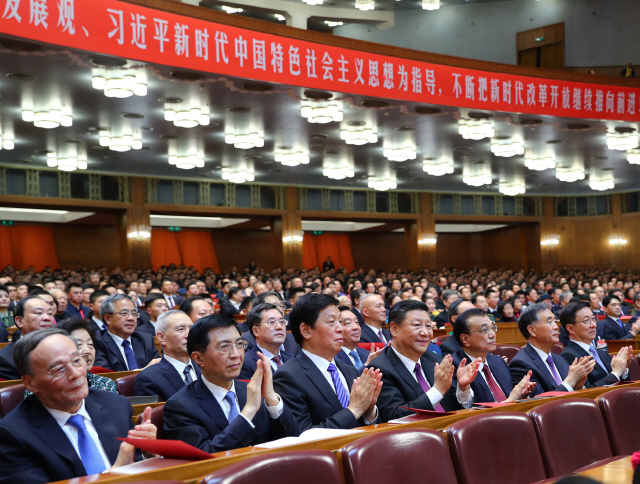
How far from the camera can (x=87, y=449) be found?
229 cm

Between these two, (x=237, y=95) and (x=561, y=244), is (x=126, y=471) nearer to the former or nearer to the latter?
(x=237, y=95)

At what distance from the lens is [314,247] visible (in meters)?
20.7

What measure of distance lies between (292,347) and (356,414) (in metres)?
2.56

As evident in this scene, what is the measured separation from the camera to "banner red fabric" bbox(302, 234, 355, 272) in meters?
20.5

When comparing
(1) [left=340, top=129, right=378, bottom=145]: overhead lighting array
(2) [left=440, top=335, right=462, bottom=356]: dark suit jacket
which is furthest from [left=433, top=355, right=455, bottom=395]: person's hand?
(1) [left=340, top=129, right=378, bottom=145]: overhead lighting array

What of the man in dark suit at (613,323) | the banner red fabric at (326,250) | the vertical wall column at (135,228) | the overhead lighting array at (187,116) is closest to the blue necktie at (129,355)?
the overhead lighting array at (187,116)

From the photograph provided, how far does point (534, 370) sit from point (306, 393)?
1.72 metres

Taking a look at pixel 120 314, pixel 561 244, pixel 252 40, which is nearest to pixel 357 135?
pixel 252 40

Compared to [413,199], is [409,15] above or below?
above

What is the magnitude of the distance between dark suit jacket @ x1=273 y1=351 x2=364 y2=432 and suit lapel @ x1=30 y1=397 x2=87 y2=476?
957 mm

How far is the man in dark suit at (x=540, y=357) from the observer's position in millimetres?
3951

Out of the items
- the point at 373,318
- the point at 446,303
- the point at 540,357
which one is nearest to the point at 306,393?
the point at 540,357

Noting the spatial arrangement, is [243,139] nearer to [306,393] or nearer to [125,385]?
[125,385]

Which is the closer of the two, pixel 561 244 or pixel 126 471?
pixel 126 471
